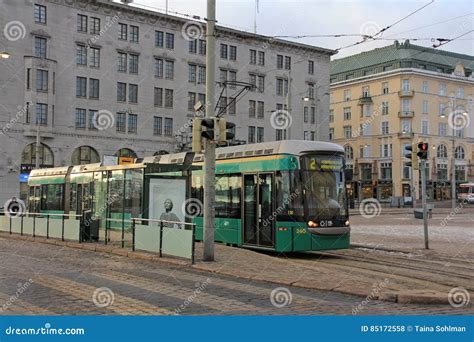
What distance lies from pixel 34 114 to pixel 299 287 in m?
50.0

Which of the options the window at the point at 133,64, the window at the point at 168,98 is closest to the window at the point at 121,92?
the window at the point at 133,64

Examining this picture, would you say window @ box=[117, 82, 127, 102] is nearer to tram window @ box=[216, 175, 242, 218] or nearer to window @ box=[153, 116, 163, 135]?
window @ box=[153, 116, 163, 135]

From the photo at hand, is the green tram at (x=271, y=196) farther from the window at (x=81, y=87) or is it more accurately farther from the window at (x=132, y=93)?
the window at (x=132, y=93)

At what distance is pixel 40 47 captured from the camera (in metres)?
Result: 57.4

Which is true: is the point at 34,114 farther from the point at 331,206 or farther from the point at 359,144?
the point at 359,144

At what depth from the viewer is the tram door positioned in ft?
57.6

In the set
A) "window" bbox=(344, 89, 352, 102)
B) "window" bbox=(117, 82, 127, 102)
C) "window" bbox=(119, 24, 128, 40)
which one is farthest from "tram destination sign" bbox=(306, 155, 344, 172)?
"window" bbox=(344, 89, 352, 102)

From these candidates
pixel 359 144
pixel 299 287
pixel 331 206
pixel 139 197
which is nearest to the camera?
pixel 299 287

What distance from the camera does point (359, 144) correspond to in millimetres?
98438

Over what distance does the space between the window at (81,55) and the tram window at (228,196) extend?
44240mm

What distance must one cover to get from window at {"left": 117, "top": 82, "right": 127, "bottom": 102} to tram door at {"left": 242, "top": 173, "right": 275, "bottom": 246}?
153 feet

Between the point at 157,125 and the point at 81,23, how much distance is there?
1333cm

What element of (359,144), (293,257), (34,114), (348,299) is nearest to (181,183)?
(293,257)

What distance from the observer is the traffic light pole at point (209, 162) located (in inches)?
594
